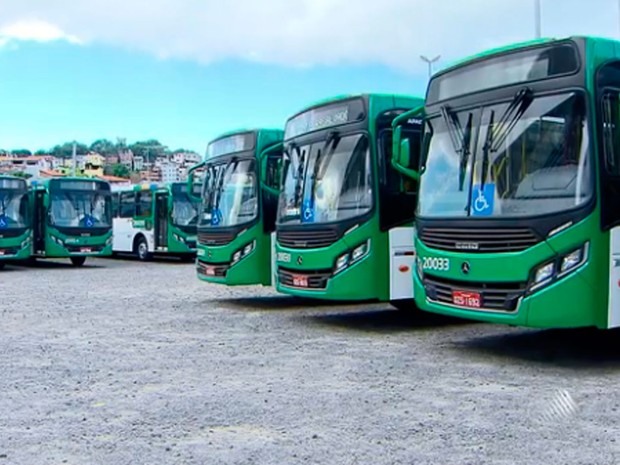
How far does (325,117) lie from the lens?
418 inches

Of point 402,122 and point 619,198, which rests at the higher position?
point 402,122

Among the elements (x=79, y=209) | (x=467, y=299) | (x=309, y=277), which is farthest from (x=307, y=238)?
(x=79, y=209)

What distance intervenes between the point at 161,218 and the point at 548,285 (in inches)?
846

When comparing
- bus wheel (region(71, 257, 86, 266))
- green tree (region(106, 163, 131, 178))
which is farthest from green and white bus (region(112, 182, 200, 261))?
green tree (region(106, 163, 131, 178))

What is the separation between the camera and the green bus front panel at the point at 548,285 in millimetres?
7121

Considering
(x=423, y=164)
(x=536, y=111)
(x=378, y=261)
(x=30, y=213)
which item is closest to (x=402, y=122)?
(x=423, y=164)

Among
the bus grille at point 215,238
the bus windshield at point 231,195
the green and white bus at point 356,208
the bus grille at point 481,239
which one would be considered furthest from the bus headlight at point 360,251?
the bus grille at point 215,238

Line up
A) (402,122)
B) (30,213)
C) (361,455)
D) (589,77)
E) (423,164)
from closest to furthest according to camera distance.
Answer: (361,455), (589,77), (423,164), (402,122), (30,213)

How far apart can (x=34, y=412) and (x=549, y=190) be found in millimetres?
4945

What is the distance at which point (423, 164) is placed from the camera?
8734 mm

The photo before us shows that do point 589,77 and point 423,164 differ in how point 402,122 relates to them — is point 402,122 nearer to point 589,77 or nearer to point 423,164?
point 423,164

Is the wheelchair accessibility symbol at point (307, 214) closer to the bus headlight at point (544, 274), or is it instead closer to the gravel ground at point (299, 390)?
the gravel ground at point (299, 390)

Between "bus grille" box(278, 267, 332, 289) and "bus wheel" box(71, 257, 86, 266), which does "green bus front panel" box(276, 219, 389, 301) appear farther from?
"bus wheel" box(71, 257, 86, 266)

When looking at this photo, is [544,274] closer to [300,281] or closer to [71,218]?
[300,281]
